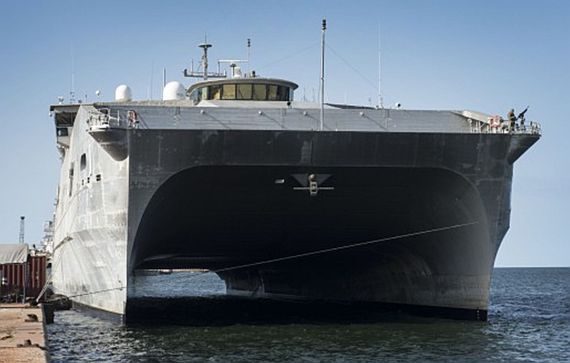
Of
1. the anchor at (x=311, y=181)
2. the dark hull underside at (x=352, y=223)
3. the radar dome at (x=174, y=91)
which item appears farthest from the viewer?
the radar dome at (x=174, y=91)

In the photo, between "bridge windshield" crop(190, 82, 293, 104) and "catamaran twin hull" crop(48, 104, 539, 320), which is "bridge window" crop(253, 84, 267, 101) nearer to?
"bridge windshield" crop(190, 82, 293, 104)

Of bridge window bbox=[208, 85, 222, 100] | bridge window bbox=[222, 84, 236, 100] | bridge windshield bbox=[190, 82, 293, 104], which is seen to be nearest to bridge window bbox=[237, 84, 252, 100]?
bridge windshield bbox=[190, 82, 293, 104]

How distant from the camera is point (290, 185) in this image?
2659cm

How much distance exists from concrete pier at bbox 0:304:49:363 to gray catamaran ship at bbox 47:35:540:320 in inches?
106

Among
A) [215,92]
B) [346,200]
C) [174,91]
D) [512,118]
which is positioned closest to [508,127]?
[512,118]

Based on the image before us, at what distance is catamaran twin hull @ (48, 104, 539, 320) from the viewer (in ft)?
80.9

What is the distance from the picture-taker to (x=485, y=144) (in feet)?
84.9

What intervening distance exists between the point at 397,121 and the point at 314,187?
3.48m

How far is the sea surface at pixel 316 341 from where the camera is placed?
21.5 metres

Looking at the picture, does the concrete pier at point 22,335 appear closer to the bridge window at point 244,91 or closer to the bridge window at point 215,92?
the bridge window at point 215,92

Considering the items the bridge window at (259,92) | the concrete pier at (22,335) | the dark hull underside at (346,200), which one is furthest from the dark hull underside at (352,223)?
the bridge window at (259,92)

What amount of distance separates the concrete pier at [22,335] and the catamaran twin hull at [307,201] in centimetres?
270

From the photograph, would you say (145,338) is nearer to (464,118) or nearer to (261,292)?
(464,118)

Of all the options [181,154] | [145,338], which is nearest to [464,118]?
[181,154]
